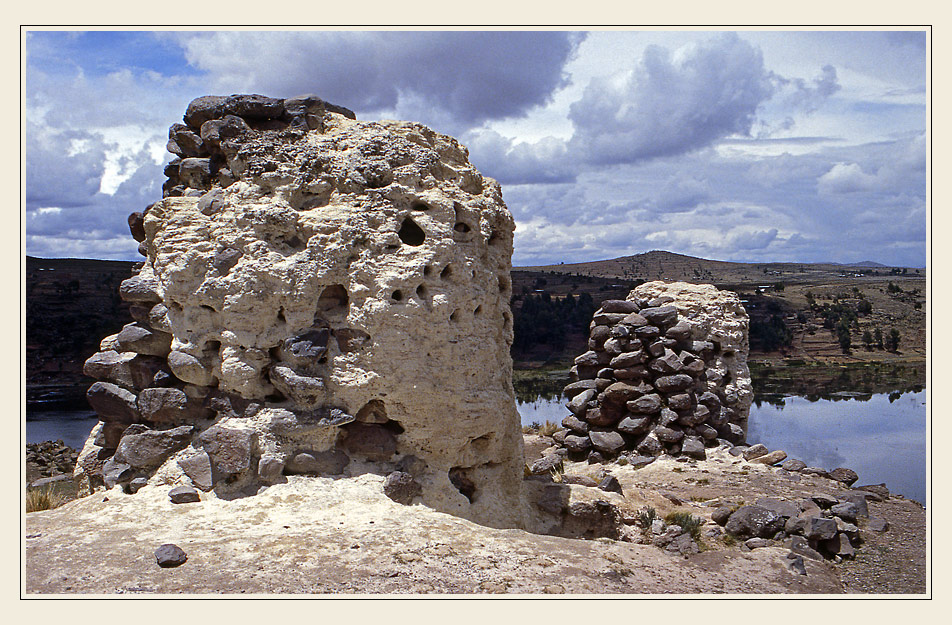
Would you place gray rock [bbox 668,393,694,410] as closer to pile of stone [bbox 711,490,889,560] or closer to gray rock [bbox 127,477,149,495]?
pile of stone [bbox 711,490,889,560]

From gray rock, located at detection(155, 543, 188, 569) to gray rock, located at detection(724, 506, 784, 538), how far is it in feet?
15.2

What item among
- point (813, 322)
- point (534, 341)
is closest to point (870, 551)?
point (534, 341)

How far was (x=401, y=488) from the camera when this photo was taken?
5598 mm

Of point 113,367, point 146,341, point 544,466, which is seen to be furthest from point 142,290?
point 544,466

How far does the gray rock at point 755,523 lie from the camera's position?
269 inches

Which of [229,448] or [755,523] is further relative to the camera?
[755,523]

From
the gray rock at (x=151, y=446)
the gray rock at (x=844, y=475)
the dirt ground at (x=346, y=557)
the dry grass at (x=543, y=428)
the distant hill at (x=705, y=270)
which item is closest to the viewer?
the dirt ground at (x=346, y=557)

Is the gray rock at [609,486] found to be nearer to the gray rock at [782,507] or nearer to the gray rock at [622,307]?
the gray rock at [782,507]

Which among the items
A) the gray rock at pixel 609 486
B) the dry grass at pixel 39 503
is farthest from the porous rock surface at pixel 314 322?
the gray rock at pixel 609 486

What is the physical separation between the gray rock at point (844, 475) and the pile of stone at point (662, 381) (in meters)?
1.72

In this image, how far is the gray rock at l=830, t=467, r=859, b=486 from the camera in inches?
378

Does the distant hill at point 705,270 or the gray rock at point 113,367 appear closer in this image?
the gray rock at point 113,367

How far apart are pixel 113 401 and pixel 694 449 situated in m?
7.30

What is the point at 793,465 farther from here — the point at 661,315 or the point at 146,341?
the point at 146,341
